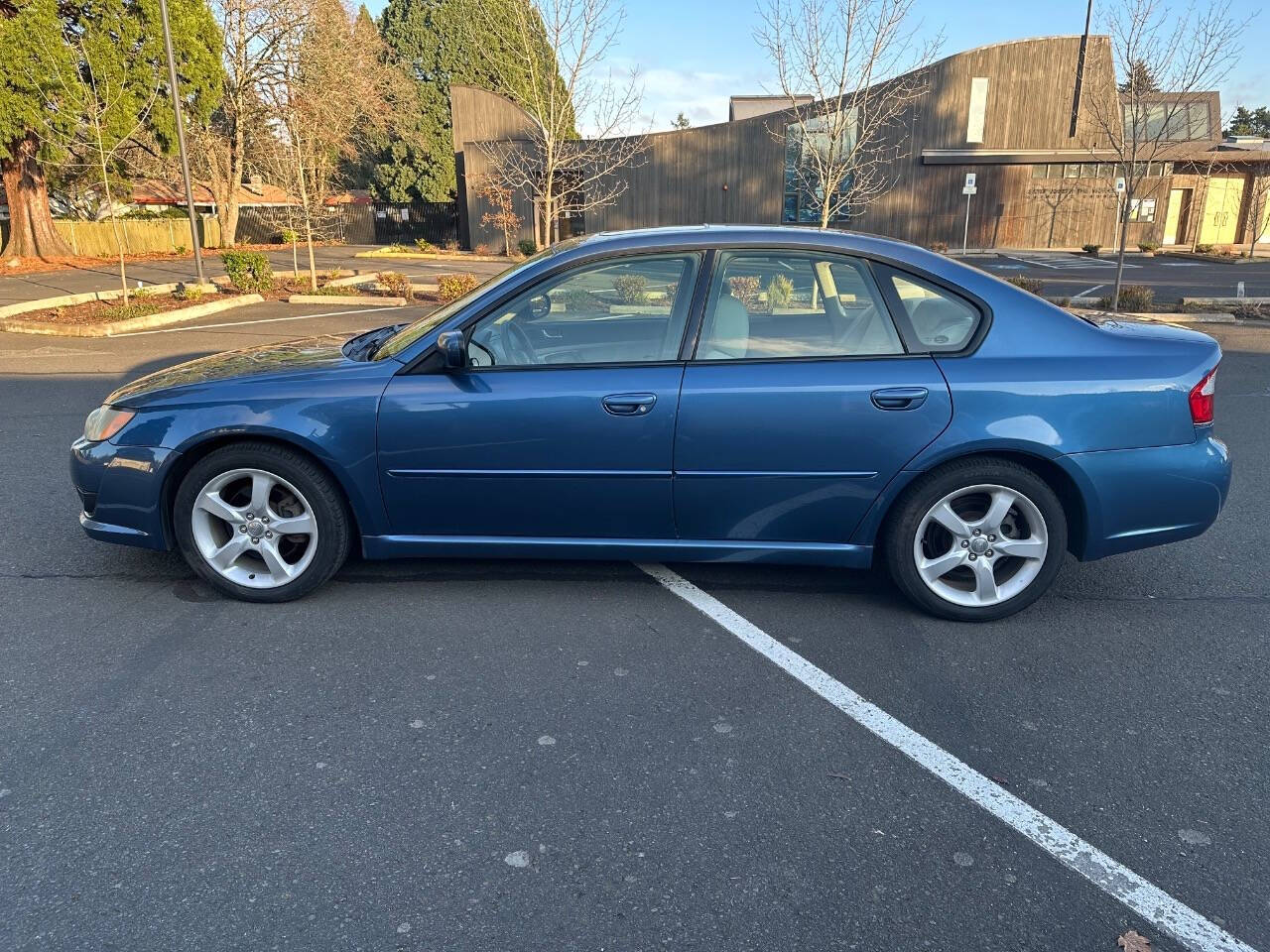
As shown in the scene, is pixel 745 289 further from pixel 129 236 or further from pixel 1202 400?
pixel 129 236

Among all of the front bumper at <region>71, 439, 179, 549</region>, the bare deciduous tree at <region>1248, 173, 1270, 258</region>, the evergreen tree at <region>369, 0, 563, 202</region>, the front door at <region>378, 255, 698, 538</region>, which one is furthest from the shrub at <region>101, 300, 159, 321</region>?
the bare deciduous tree at <region>1248, 173, 1270, 258</region>

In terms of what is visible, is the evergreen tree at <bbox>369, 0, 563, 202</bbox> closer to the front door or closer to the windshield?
the windshield

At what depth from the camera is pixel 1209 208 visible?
35656 millimetres

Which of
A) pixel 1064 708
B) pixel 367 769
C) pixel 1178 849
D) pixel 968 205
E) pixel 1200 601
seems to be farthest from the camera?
pixel 968 205

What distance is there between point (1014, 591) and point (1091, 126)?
35.6 m

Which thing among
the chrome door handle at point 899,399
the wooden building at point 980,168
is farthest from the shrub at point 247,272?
the wooden building at point 980,168

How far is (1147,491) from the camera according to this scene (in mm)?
3586

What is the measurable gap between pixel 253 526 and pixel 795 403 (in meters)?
2.40

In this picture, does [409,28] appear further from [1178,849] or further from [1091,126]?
[1178,849]

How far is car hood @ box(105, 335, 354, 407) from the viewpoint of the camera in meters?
3.90

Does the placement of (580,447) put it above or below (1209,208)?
below

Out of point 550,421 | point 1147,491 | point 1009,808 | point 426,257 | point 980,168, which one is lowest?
point 1009,808

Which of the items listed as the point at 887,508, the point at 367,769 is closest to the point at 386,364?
the point at 367,769

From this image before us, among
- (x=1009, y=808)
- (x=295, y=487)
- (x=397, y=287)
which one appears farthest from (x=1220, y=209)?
(x=295, y=487)
